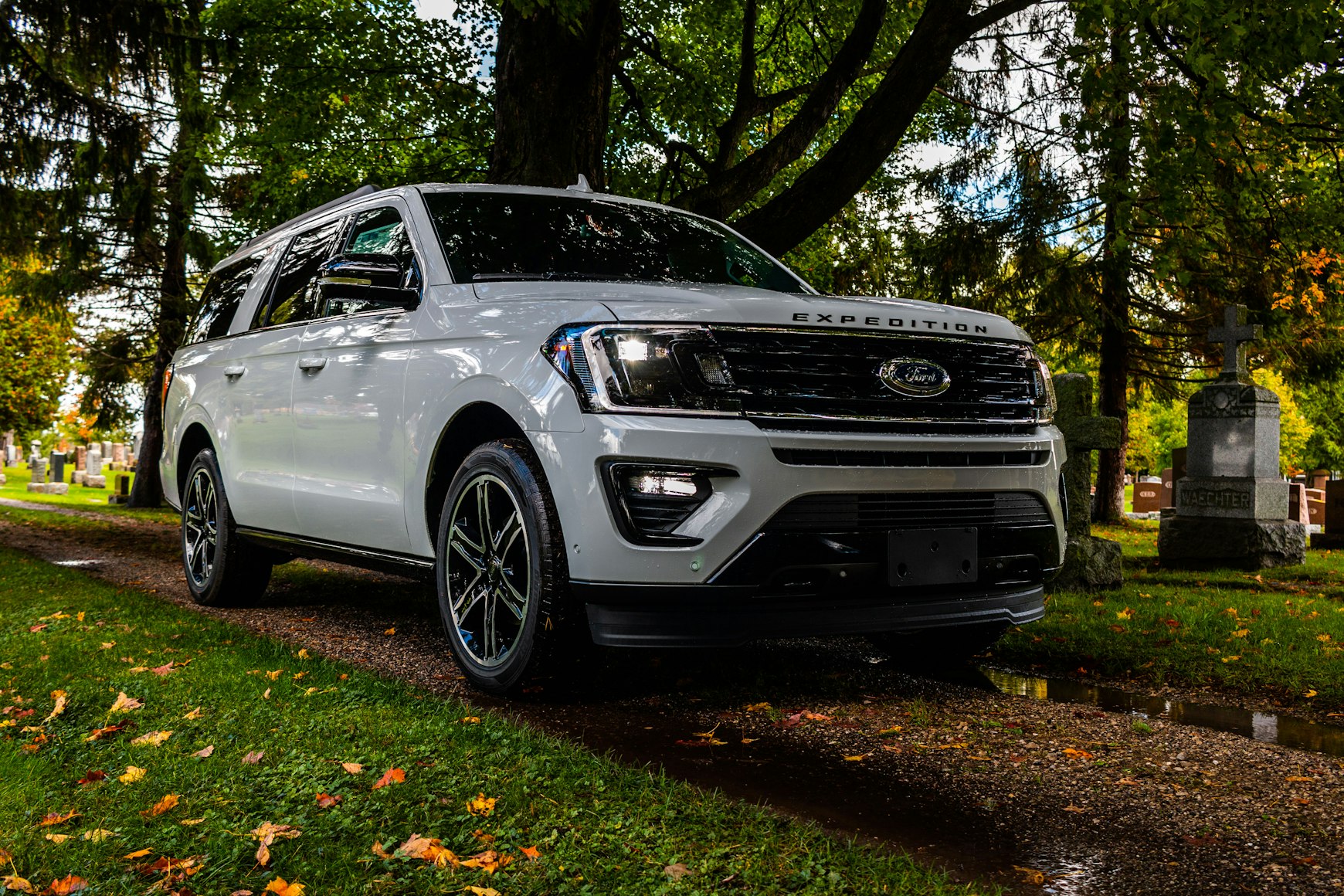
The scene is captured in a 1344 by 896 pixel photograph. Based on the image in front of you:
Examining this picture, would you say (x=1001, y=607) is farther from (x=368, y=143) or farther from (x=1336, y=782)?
(x=368, y=143)

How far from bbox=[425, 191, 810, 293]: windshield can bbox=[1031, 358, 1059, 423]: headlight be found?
1.32 metres

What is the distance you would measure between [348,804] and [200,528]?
470 cm

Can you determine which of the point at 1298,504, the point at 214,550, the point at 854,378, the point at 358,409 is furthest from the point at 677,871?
the point at 1298,504

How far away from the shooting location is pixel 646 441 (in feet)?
12.5

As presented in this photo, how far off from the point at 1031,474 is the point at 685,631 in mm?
1555

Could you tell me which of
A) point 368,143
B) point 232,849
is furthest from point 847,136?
point 368,143

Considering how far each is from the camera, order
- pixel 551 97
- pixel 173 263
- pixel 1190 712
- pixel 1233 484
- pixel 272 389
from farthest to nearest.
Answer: pixel 173 263, pixel 1233 484, pixel 551 97, pixel 272 389, pixel 1190 712

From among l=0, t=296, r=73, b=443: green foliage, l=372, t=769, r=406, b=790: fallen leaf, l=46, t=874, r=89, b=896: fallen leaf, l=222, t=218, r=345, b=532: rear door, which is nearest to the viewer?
l=46, t=874, r=89, b=896: fallen leaf

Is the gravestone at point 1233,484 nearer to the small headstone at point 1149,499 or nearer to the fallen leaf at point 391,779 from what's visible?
the fallen leaf at point 391,779

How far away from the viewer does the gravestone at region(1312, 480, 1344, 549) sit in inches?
584

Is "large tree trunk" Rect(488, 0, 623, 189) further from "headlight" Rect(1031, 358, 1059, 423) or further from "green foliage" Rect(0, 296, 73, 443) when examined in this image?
"green foliage" Rect(0, 296, 73, 443)

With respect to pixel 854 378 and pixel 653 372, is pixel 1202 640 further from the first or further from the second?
pixel 653 372

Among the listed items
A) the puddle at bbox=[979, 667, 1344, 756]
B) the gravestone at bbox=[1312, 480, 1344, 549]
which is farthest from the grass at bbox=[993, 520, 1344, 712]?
the gravestone at bbox=[1312, 480, 1344, 549]

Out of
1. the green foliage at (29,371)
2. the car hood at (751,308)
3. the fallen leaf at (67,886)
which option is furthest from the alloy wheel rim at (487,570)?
the green foliage at (29,371)
